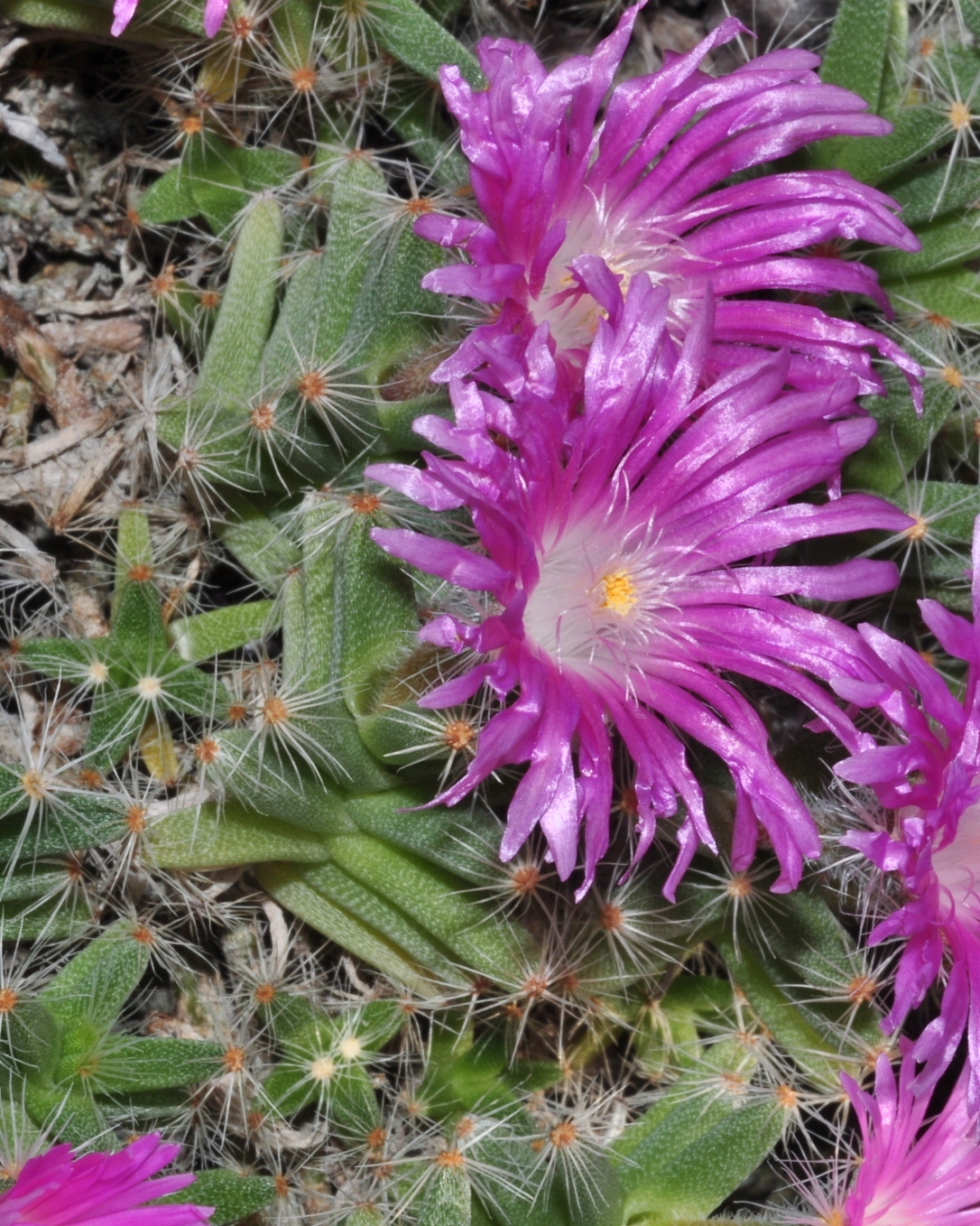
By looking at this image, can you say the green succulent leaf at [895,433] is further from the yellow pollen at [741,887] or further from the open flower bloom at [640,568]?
the yellow pollen at [741,887]

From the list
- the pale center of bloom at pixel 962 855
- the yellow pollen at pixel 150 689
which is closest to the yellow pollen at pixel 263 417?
the yellow pollen at pixel 150 689

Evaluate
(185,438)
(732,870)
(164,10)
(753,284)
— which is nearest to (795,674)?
(732,870)

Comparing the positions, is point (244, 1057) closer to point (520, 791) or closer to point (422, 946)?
point (422, 946)

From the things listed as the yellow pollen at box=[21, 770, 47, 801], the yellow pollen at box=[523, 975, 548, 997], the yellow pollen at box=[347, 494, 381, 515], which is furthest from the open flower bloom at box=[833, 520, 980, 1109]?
the yellow pollen at box=[21, 770, 47, 801]

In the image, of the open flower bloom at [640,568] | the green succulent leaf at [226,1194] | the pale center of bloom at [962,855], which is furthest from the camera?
the pale center of bloom at [962,855]

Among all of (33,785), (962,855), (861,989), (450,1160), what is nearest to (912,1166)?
(861,989)

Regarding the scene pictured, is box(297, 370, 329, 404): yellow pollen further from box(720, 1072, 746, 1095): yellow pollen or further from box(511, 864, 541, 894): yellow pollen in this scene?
box(720, 1072, 746, 1095): yellow pollen
